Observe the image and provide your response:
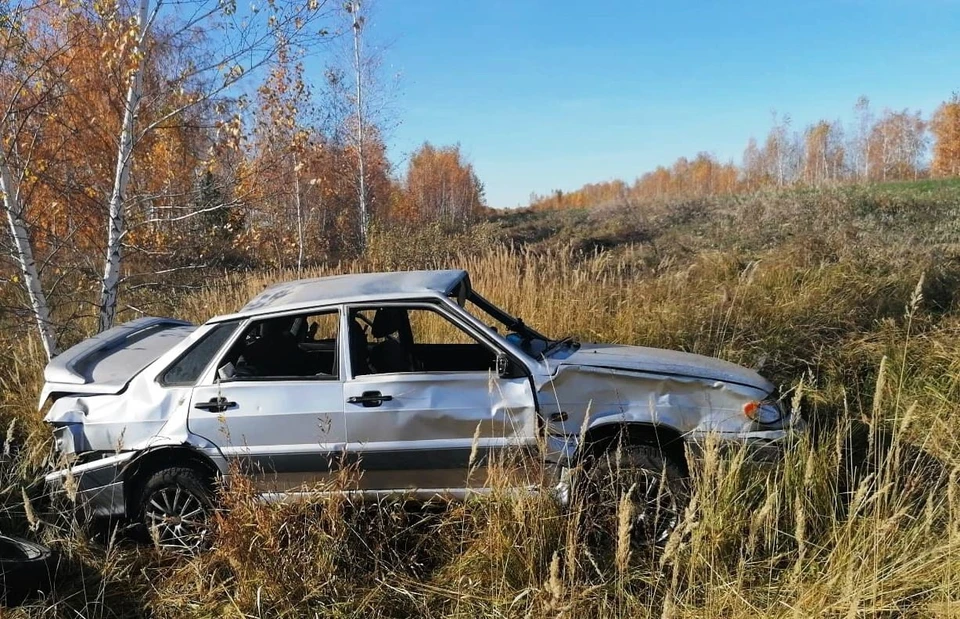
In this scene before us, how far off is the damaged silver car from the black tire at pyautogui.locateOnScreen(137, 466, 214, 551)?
1 cm

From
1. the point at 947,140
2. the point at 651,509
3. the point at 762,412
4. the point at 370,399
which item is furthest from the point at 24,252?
the point at 947,140

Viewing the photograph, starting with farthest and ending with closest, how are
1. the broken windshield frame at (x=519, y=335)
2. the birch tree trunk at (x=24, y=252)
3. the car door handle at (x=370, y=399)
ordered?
1. the birch tree trunk at (x=24, y=252)
2. the broken windshield frame at (x=519, y=335)
3. the car door handle at (x=370, y=399)

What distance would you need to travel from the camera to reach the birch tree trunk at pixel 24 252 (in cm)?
587

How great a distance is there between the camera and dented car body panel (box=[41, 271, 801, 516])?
11.7 ft

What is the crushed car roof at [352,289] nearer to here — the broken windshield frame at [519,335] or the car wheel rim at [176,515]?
the broken windshield frame at [519,335]

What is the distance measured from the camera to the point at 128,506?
149 inches

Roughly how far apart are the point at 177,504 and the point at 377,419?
53.5 inches

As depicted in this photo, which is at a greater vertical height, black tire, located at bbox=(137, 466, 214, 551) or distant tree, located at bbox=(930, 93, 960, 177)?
distant tree, located at bbox=(930, 93, 960, 177)

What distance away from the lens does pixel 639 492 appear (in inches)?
136

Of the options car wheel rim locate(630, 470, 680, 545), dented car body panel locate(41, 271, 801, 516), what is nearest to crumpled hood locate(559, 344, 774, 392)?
dented car body panel locate(41, 271, 801, 516)

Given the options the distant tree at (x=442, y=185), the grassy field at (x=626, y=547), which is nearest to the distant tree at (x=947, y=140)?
the distant tree at (x=442, y=185)

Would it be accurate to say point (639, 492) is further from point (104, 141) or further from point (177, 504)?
point (104, 141)

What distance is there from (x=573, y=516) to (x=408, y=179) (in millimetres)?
45137

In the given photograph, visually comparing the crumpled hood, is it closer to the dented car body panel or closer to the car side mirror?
the dented car body panel
